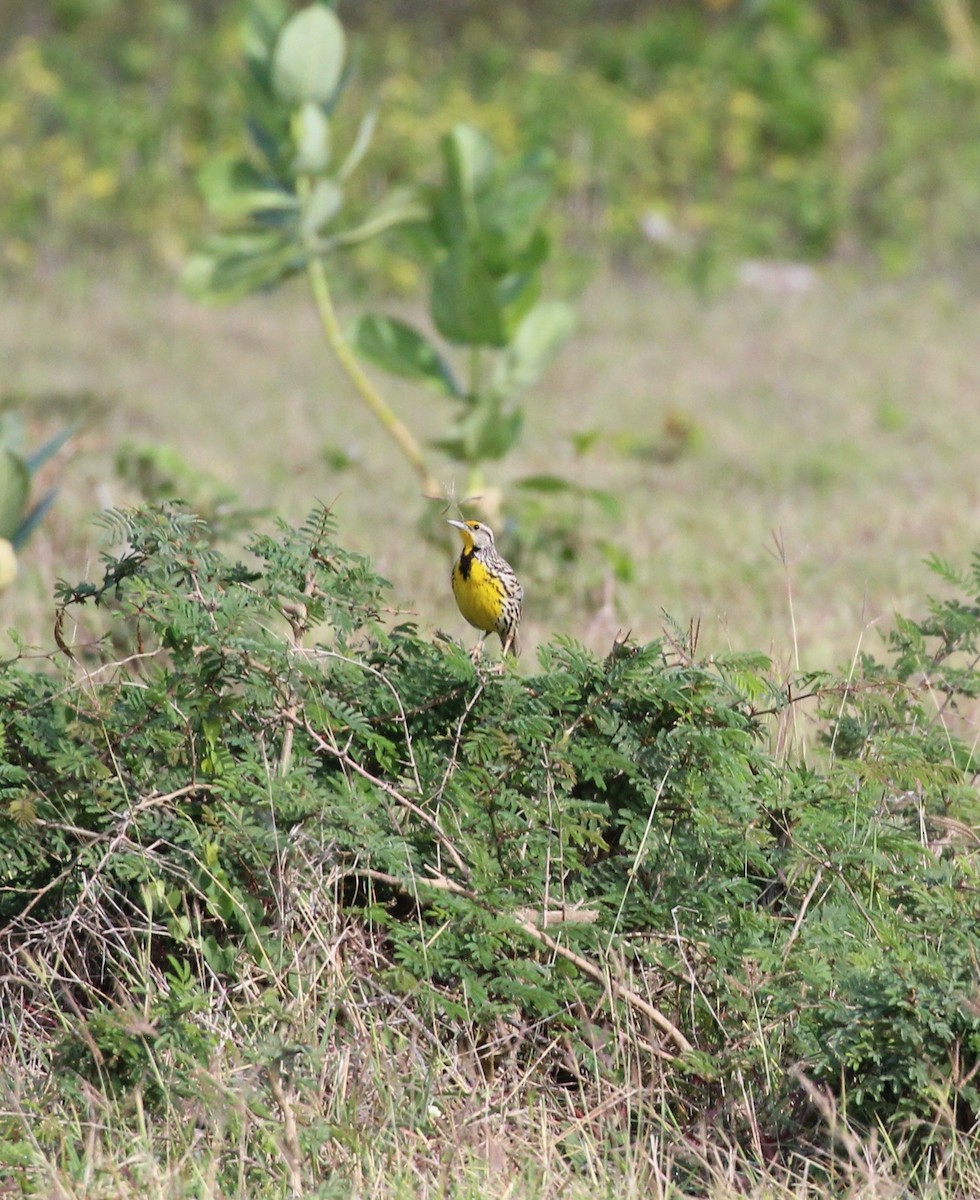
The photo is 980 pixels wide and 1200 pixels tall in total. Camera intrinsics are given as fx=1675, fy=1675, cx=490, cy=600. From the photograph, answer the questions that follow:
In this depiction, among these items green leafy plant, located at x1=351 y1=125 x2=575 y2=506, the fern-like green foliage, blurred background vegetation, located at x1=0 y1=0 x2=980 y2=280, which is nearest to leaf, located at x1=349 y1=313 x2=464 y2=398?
green leafy plant, located at x1=351 y1=125 x2=575 y2=506

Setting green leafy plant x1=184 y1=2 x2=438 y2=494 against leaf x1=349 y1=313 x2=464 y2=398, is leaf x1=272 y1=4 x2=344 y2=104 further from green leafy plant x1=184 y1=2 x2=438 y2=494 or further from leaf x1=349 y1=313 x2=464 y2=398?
leaf x1=349 y1=313 x2=464 y2=398

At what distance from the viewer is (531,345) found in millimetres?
5773

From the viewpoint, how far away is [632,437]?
333 inches

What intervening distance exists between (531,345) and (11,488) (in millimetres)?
2033

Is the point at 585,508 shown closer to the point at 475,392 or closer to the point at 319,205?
the point at 475,392

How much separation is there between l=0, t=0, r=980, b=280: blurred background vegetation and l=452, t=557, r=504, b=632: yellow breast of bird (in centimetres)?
836

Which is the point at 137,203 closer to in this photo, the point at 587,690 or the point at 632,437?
the point at 632,437

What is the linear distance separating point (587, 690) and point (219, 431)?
6.01 metres

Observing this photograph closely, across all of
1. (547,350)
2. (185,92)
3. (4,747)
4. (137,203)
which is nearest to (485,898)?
(4,747)

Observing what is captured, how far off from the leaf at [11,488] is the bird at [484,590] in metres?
1.20

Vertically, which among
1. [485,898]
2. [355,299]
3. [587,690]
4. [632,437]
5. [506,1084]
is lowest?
[355,299]

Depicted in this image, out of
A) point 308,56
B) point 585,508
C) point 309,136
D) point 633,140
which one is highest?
point 308,56

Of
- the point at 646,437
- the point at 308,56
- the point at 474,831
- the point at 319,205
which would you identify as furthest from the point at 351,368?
the point at 646,437

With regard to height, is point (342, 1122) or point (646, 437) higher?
point (342, 1122)
